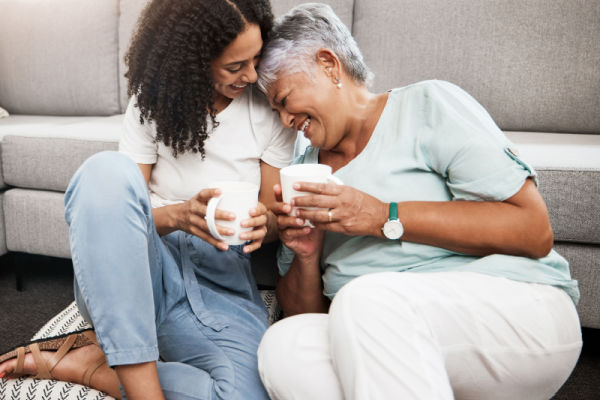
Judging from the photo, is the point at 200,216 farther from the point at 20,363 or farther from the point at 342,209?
the point at 20,363

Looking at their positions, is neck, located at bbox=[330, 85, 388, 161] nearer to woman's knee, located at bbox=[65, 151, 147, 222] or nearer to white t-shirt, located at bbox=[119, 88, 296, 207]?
white t-shirt, located at bbox=[119, 88, 296, 207]

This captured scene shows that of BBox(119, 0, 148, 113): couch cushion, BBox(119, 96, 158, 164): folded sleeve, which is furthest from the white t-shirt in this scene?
BBox(119, 0, 148, 113): couch cushion

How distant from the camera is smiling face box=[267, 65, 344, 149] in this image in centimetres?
95

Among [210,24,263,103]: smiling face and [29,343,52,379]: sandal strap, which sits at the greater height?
[210,24,263,103]: smiling face

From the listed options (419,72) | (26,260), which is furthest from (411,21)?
(26,260)

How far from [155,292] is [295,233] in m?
0.30

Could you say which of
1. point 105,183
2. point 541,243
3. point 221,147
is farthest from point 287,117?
point 541,243

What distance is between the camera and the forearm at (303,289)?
101cm

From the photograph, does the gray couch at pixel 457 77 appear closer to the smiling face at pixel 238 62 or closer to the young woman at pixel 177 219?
the young woman at pixel 177 219

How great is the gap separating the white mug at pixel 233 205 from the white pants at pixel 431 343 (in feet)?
0.65

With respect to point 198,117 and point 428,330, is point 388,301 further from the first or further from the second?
point 198,117

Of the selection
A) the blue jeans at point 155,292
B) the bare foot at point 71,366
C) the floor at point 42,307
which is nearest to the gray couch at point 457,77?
the floor at point 42,307

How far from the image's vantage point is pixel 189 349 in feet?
3.03

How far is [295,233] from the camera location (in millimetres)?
872
